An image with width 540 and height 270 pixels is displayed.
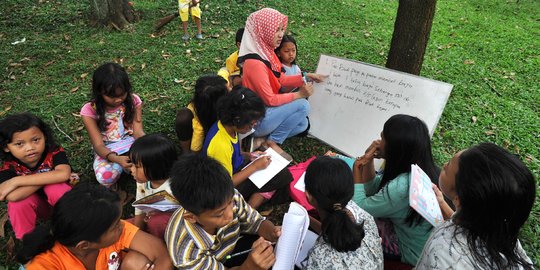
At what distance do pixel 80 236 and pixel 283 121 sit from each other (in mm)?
2387

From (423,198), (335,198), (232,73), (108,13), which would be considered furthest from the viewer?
(108,13)

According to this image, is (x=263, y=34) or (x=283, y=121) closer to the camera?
(x=263, y=34)

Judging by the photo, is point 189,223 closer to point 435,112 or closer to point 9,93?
point 435,112

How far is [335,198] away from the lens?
1.82 meters

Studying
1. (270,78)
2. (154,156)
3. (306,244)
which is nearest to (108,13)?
(270,78)

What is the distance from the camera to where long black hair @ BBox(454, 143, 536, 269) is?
1.50 m

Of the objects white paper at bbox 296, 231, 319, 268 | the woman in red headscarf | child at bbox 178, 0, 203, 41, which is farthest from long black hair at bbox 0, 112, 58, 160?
child at bbox 178, 0, 203, 41

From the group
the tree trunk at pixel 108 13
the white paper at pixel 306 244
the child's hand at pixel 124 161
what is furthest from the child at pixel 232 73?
the tree trunk at pixel 108 13

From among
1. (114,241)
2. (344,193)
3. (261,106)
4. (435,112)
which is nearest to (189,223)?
(114,241)

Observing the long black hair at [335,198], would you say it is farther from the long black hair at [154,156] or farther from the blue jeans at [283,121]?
the blue jeans at [283,121]

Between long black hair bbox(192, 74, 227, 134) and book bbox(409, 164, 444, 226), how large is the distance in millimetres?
1800

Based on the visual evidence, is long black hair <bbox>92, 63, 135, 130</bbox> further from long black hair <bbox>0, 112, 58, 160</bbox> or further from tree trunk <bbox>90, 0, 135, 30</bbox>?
tree trunk <bbox>90, 0, 135, 30</bbox>

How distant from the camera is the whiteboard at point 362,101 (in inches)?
125

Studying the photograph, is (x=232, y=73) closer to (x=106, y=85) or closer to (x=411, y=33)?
(x=106, y=85)
